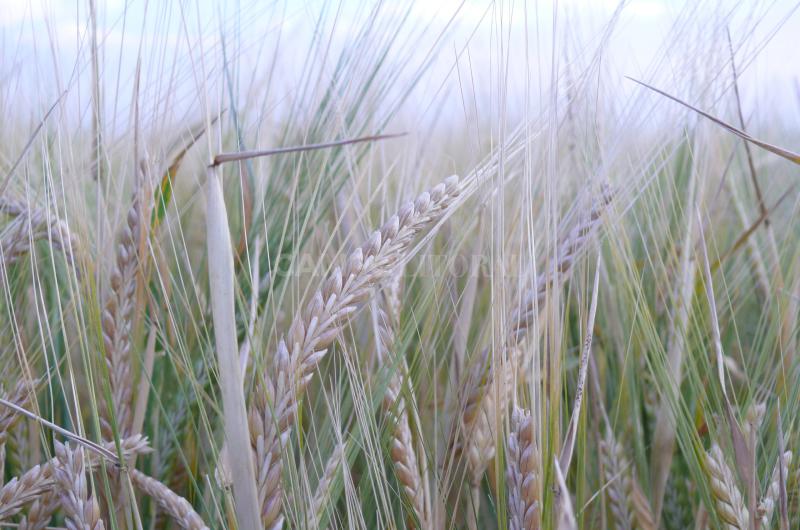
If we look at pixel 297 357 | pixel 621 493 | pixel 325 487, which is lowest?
pixel 621 493

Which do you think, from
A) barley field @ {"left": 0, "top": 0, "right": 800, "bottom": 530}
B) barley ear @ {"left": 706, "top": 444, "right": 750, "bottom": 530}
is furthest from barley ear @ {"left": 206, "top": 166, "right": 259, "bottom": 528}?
barley ear @ {"left": 706, "top": 444, "right": 750, "bottom": 530}

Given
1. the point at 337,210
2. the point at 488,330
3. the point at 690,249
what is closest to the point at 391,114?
the point at 337,210

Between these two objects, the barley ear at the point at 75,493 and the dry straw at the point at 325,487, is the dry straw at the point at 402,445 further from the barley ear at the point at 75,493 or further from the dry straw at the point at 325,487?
the barley ear at the point at 75,493

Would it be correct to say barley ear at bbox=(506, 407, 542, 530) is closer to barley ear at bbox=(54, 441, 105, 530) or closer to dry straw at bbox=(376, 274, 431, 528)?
dry straw at bbox=(376, 274, 431, 528)

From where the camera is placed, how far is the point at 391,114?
757 millimetres

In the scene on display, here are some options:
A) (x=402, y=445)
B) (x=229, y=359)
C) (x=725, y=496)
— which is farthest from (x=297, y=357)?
(x=725, y=496)

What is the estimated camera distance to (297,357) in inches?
17.2

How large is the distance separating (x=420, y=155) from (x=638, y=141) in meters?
0.29

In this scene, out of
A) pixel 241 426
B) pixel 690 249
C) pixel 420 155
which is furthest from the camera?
pixel 420 155

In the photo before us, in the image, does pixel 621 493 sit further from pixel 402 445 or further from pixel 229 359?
pixel 229 359

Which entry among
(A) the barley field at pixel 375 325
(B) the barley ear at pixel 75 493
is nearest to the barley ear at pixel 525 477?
(A) the barley field at pixel 375 325

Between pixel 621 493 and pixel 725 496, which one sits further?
pixel 621 493

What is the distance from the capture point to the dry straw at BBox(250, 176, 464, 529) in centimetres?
44

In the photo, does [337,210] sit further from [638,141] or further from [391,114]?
[638,141]
